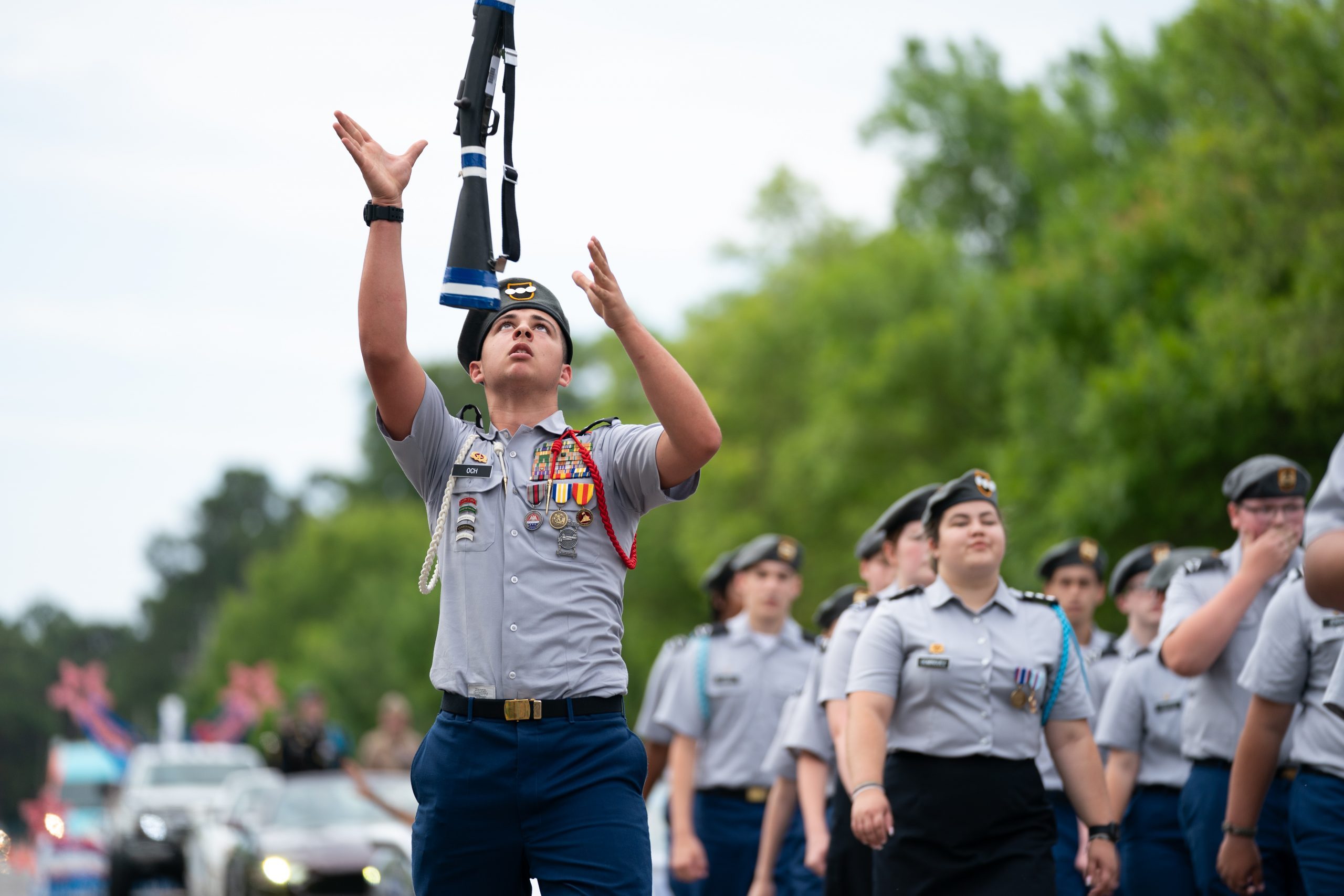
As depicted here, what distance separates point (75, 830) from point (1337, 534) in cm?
2368

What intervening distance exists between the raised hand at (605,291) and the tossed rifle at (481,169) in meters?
0.30

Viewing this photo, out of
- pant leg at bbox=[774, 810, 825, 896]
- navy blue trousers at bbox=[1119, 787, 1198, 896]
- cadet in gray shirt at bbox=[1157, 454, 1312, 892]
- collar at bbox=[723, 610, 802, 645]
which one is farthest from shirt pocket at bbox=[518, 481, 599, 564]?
collar at bbox=[723, 610, 802, 645]

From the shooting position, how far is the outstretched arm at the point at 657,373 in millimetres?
4293

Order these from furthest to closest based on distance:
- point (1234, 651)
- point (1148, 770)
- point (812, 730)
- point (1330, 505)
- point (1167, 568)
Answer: point (1167, 568)
point (812, 730)
point (1148, 770)
point (1234, 651)
point (1330, 505)

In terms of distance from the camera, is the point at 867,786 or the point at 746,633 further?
the point at 746,633

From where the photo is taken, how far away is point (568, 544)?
4.54 metres

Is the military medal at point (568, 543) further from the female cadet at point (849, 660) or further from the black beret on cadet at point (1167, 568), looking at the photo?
the black beret on cadet at point (1167, 568)

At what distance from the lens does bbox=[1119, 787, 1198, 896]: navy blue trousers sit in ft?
23.5

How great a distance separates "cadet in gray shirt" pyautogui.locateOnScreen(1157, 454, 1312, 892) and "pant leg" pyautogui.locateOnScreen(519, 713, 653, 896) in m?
2.95

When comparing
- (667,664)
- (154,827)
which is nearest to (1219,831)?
(667,664)

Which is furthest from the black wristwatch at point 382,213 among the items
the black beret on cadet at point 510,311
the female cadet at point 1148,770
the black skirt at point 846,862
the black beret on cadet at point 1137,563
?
the black beret on cadet at point 1137,563

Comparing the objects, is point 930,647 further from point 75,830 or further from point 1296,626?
point 75,830

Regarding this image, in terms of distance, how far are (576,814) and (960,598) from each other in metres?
2.00

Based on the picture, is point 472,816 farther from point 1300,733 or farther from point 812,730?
point 812,730
